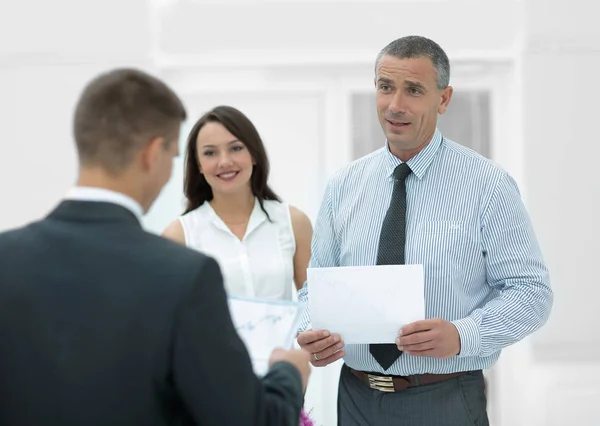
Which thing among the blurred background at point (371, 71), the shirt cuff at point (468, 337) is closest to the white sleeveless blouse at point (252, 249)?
the shirt cuff at point (468, 337)

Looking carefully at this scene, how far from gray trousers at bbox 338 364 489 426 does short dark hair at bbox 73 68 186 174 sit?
1201 millimetres

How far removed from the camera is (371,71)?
4746mm

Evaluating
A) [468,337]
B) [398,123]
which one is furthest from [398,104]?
[468,337]

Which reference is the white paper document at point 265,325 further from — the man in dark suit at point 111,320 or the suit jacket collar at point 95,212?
the suit jacket collar at point 95,212

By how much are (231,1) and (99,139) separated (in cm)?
347

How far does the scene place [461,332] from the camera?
2127 millimetres

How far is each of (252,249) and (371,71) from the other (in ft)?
7.12

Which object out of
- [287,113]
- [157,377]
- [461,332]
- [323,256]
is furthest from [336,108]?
[157,377]

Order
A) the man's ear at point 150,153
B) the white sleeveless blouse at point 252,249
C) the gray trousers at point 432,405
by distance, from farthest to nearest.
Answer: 1. the white sleeveless blouse at point 252,249
2. the gray trousers at point 432,405
3. the man's ear at point 150,153

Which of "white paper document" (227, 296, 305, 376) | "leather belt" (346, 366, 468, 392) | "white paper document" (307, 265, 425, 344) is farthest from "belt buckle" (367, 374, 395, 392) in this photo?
"white paper document" (227, 296, 305, 376)

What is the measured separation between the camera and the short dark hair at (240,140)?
2930 mm

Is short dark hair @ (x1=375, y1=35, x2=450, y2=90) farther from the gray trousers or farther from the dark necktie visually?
the gray trousers

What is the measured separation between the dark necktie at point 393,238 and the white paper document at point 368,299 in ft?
0.46

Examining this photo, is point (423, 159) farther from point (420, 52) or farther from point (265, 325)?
point (265, 325)
